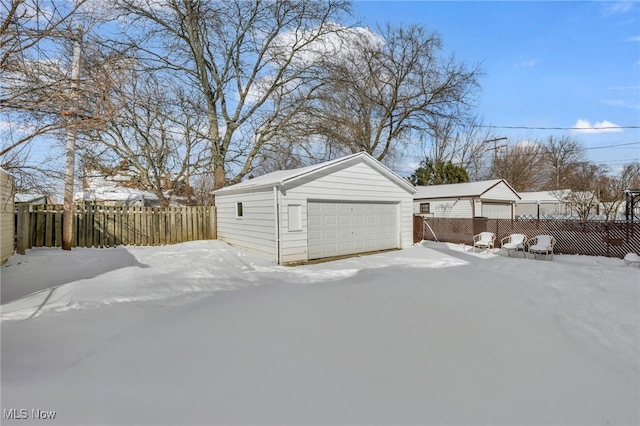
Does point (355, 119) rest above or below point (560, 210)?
above

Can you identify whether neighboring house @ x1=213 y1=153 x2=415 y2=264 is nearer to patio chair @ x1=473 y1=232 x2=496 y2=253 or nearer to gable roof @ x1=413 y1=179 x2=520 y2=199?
patio chair @ x1=473 y1=232 x2=496 y2=253

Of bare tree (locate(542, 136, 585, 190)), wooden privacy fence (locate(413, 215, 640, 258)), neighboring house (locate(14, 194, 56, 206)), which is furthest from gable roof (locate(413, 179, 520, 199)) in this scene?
bare tree (locate(542, 136, 585, 190))

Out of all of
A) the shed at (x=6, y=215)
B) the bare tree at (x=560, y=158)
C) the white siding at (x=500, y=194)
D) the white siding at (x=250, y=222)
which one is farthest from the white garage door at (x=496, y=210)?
the bare tree at (x=560, y=158)

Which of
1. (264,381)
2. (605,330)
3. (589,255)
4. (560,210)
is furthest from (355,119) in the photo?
(560,210)

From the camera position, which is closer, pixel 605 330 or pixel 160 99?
pixel 605 330

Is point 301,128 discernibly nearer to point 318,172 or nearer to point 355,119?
point 355,119

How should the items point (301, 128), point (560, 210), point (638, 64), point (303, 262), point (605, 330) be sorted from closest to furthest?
point (605, 330) → point (303, 262) → point (638, 64) → point (301, 128) → point (560, 210)

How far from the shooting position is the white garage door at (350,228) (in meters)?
9.42

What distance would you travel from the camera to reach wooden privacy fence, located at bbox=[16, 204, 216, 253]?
899 centimetres

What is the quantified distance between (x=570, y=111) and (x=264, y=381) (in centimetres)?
2413

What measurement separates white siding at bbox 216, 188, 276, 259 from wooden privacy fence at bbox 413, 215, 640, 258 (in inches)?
344

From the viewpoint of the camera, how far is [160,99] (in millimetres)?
13883

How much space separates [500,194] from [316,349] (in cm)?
1962

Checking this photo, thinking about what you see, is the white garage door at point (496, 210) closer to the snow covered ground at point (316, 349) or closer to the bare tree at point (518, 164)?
the snow covered ground at point (316, 349)
